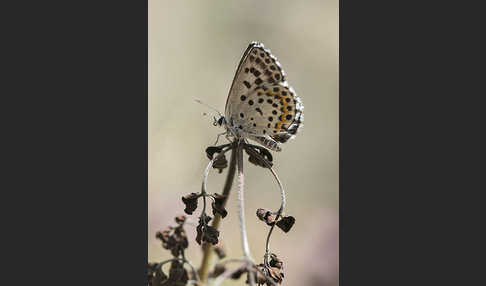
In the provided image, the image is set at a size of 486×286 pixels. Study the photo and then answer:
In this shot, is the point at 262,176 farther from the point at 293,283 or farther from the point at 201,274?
the point at 201,274

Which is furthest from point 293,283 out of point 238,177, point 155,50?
point 238,177

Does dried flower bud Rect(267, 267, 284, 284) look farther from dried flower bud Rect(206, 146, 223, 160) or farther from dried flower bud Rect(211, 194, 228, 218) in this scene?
dried flower bud Rect(206, 146, 223, 160)

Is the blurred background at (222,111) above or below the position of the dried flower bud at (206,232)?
above

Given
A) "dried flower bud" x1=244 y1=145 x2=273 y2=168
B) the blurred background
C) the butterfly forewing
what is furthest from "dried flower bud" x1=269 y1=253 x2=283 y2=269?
the blurred background

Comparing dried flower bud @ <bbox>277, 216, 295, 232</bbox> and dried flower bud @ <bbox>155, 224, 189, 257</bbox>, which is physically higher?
dried flower bud @ <bbox>277, 216, 295, 232</bbox>

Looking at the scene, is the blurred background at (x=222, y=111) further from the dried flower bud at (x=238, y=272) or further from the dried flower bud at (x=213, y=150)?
the dried flower bud at (x=238, y=272)

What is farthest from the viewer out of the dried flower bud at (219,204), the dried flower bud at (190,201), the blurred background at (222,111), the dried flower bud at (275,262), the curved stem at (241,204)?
the blurred background at (222,111)

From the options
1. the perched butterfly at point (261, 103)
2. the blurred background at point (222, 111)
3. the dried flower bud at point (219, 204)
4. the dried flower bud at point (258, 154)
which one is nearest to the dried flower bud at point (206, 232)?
the dried flower bud at point (219, 204)
